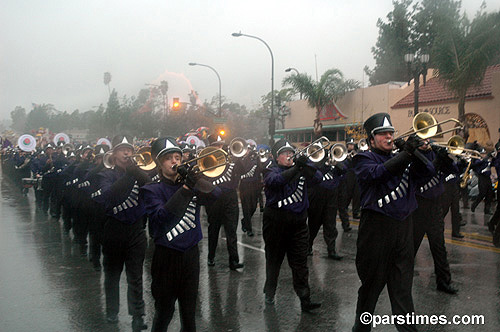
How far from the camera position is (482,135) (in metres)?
22.4

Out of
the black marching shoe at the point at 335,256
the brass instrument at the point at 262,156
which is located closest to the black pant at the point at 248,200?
the brass instrument at the point at 262,156

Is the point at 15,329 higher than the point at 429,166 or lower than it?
lower

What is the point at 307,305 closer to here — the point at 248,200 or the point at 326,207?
the point at 326,207

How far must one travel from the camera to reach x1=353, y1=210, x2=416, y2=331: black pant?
434cm

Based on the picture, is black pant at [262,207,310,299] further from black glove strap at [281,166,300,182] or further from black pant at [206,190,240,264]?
black pant at [206,190,240,264]

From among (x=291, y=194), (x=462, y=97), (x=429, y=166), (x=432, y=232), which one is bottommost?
(x=432, y=232)

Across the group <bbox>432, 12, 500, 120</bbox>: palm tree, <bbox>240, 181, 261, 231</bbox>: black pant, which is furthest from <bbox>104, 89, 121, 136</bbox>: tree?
<bbox>240, 181, 261, 231</bbox>: black pant

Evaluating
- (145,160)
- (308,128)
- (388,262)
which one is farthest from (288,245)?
(308,128)

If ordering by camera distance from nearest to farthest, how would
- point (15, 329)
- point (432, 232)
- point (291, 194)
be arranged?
point (15, 329) → point (291, 194) → point (432, 232)

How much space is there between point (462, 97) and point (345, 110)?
11.8 meters

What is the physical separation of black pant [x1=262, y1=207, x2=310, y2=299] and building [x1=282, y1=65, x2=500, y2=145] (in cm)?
1825

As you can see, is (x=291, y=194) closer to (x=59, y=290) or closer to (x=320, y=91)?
(x=59, y=290)

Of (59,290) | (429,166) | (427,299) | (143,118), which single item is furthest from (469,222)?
(143,118)

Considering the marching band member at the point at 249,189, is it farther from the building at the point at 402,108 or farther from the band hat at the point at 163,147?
the building at the point at 402,108
